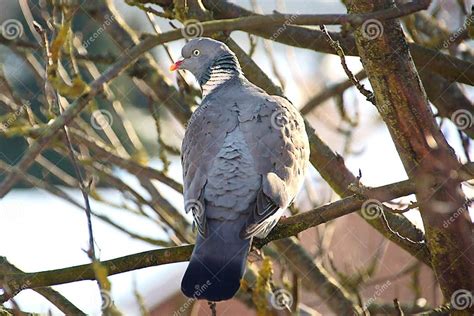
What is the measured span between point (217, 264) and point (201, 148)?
67cm

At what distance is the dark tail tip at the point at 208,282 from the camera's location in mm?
3377

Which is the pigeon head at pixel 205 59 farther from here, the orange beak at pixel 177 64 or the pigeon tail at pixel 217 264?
the pigeon tail at pixel 217 264

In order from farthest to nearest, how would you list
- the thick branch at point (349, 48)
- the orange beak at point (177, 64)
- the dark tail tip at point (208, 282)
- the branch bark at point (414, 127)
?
the orange beak at point (177, 64) < the thick branch at point (349, 48) < the branch bark at point (414, 127) < the dark tail tip at point (208, 282)

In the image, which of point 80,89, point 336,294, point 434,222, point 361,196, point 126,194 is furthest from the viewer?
point 126,194

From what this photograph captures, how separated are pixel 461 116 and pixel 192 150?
1458mm

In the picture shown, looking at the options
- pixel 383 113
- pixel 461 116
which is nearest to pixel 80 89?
pixel 383 113

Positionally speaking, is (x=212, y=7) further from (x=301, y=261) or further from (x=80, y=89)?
(x=80, y=89)

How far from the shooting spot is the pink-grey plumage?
3.48 metres

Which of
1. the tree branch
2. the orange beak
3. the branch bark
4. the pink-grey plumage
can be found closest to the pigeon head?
the orange beak

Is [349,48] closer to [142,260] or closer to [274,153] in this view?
Result: [274,153]

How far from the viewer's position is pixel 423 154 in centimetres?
365

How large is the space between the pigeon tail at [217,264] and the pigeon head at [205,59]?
123cm

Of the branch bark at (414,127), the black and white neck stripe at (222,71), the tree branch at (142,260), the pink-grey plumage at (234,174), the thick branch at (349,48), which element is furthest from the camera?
the black and white neck stripe at (222,71)

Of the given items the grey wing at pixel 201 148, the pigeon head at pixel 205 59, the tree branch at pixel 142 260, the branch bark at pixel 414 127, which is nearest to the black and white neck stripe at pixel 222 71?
the pigeon head at pixel 205 59
